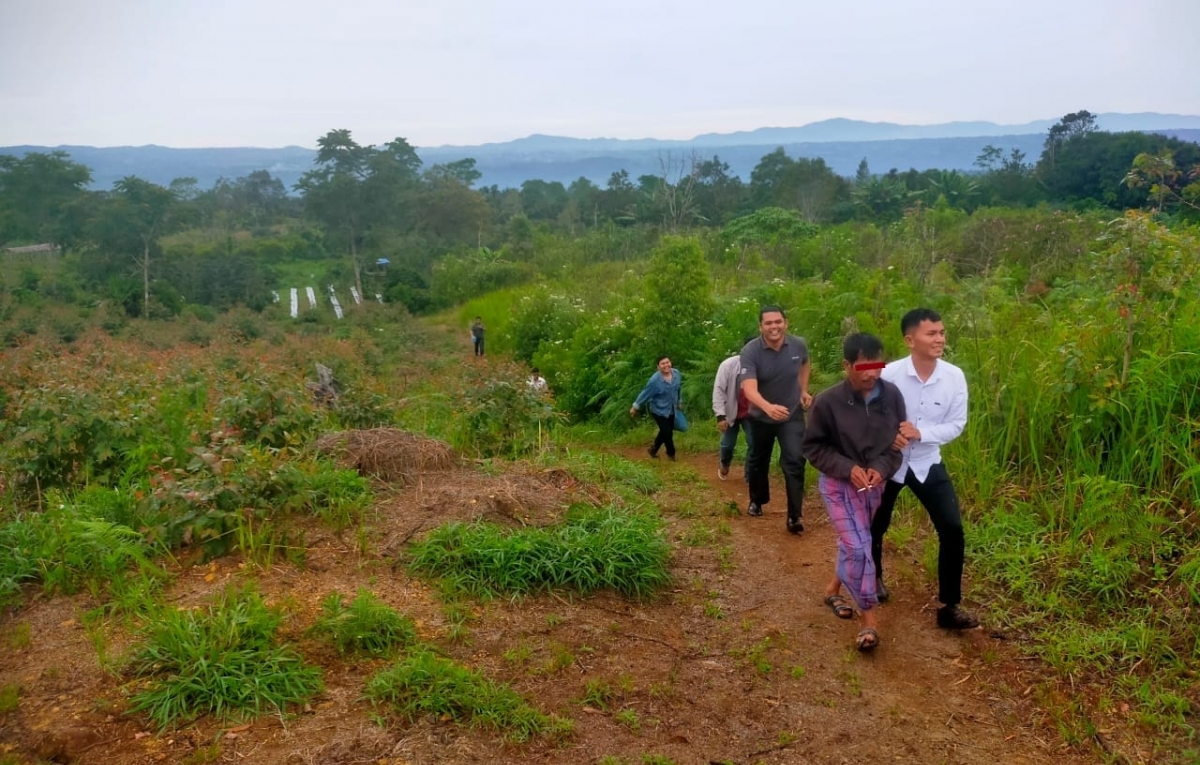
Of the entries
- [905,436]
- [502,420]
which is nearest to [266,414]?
[502,420]

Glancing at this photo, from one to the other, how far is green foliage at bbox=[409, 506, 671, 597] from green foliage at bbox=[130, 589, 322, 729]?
1.02 meters

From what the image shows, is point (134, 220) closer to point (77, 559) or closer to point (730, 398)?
point (77, 559)

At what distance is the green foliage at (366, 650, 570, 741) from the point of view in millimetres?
3457

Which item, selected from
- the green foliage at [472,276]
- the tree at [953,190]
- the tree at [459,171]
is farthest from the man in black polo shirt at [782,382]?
the tree at [459,171]

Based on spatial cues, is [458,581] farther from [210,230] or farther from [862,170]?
[862,170]

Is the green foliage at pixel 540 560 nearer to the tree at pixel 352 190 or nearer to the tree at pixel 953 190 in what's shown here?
the tree at pixel 953 190

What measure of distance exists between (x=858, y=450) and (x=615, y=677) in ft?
5.08

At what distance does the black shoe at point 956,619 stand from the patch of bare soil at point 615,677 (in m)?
0.05

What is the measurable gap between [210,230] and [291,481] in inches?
2019

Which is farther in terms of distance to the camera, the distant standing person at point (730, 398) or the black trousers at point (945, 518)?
the distant standing person at point (730, 398)

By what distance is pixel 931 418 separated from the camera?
4.10m

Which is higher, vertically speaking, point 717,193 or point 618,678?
point 717,193

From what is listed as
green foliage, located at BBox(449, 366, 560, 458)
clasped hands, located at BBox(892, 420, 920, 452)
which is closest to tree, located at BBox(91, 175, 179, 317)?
green foliage, located at BBox(449, 366, 560, 458)

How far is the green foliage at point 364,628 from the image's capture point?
3.91 meters
